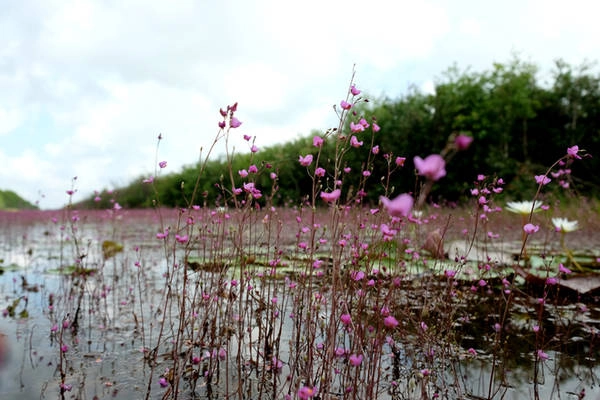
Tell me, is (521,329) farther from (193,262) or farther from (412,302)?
(193,262)

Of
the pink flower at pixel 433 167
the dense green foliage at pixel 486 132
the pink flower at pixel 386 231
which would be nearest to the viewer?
the pink flower at pixel 433 167

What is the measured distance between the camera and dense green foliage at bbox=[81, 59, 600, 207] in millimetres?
11547

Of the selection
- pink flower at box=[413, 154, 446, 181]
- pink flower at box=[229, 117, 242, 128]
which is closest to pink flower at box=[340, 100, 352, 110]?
pink flower at box=[229, 117, 242, 128]

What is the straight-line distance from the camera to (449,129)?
42.1ft

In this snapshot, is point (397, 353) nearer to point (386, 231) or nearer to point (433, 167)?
point (386, 231)

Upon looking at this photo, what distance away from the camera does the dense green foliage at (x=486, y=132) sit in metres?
11.5

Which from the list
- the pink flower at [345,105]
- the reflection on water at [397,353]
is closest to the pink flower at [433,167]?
the pink flower at [345,105]

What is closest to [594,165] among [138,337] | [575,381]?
[575,381]

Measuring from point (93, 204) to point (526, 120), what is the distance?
15.5 meters

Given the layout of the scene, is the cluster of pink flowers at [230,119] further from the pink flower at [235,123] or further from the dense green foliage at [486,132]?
the dense green foliage at [486,132]

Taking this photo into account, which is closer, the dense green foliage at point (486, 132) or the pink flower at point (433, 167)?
the pink flower at point (433, 167)

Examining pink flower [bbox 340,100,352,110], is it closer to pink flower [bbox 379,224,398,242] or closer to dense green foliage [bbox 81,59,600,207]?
pink flower [bbox 379,224,398,242]

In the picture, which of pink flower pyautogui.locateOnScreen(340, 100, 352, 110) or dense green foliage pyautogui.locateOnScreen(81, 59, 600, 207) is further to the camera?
dense green foliage pyautogui.locateOnScreen(81, 59, 600, 207)

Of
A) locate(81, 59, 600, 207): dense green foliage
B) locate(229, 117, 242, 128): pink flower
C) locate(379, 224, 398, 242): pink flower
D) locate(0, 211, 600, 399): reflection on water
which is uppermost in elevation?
locate(81, 59, 600, 207): dense green foliage
